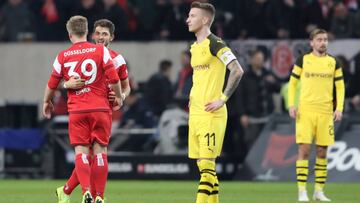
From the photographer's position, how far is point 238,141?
27.1m

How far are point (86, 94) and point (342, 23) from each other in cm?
1332

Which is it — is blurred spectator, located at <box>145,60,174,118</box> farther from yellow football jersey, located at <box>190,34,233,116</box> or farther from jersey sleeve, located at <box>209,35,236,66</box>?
jersey sleeve, located at <box>209,35,236,66</box>

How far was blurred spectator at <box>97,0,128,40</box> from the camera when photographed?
2966 centimetres

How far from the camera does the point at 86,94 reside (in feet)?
51.3

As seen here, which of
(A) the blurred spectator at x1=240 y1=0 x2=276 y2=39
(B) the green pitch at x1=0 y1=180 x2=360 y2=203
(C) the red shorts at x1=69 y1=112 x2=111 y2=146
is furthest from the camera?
(A) the blurred spectator at x1=240 y1=0 x2=276 y2=39

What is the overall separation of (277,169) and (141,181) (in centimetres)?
276

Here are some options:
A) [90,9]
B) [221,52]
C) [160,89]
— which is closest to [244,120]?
[160,89]

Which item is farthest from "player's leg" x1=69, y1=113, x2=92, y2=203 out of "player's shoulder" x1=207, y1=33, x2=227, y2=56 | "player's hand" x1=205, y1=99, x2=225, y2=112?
"player's shoulder" x1=207, y1=33, x2=227, y2=56

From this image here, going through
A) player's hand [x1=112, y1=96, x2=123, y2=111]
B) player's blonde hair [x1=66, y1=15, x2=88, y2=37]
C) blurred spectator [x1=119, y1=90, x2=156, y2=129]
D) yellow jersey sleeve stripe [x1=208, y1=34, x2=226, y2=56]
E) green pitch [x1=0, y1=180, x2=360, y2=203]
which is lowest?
green pitch [x1=0, y1=180, x2=360, y2=203]

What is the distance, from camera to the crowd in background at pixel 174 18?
28422 millimetres

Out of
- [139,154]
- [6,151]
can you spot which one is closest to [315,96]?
[139,154]

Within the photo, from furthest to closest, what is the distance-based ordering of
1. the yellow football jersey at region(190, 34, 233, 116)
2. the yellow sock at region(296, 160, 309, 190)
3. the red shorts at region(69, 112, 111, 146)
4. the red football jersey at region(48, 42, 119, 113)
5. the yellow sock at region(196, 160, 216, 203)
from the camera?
the yellow sock at region(296, 160, 309, 190) < the red shorts at region(69, 112, 111, 146) < the red football jersey at region(48, 42, 119, 113) < the yellow football jersey at region(190, 34, 233, 116) < the yellow sock at region(196, 160, 216, 203)

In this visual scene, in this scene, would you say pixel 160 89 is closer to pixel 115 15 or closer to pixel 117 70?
pixel 115 15

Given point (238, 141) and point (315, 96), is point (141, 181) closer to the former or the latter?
point (238, 141)
